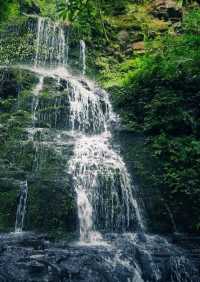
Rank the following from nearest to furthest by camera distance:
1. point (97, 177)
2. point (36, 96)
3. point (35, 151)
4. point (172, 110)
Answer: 1. point (97, 177)
2. point (35, 151)
3. point (172, 110)
4. point (36, 96)

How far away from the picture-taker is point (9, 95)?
12.1 m

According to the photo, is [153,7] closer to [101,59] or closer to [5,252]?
[101,59]

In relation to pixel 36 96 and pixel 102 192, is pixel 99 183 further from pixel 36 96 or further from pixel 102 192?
pixel 36 96

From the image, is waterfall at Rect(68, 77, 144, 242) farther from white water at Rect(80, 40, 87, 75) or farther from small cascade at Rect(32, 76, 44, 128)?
white water at Rect(80, 40, 87, 75)

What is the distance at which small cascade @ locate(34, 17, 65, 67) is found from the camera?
15.5 metres

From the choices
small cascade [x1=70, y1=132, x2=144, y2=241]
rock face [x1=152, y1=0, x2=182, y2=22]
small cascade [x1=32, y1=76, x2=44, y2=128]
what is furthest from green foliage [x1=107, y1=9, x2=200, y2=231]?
rock face [x1=152, y1=0, x2=182, y2=22]

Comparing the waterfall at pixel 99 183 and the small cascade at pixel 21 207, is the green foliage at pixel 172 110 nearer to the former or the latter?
the waterfall at pixel 99 183

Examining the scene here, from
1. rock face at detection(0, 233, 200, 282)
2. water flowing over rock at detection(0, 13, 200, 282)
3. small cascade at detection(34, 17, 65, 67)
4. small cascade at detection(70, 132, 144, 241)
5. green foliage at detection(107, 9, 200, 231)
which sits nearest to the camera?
rock face at detection(0, 233, 200, 282)

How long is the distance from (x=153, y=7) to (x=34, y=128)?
1130 centimetres

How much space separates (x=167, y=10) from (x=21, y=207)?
1364 cm

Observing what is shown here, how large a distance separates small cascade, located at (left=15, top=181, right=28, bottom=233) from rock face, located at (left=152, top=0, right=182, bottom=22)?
12770mm

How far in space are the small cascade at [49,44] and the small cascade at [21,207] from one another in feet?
24.6

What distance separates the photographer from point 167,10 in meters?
19.1

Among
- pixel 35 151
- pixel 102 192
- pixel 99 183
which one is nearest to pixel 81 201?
pixel 102 192
